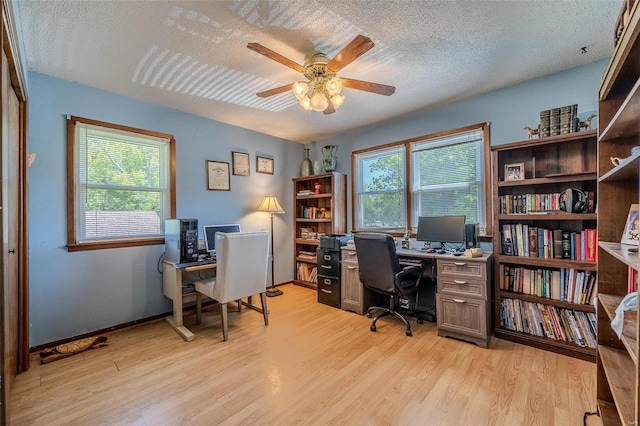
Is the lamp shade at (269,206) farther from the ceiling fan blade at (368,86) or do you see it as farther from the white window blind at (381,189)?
the ceiling fan blade at (368,86)

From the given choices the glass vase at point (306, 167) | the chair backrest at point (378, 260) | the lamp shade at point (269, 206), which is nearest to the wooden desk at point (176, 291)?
the lamp shade at point (269, 206)

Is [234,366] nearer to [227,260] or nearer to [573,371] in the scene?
[227,260]

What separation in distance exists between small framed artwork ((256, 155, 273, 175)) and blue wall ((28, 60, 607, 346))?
41 centimetres

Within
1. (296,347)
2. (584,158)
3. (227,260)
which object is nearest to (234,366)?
(296,347)

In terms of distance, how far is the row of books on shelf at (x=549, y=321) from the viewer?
6.94 ft

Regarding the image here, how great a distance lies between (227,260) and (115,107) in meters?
1.97

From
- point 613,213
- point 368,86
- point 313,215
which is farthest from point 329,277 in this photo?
point 613,213

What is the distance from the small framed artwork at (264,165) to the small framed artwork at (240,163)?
0.19 metres

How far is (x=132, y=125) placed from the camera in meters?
2.88

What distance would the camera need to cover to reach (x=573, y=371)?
76.8 inches

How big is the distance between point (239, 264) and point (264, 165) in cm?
193

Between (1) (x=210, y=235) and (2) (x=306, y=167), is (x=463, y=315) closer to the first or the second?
(1) (x=210, y=235)

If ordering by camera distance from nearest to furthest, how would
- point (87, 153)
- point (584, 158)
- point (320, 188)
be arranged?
point (584, 158)
point (87, 153)
point (320, 188)

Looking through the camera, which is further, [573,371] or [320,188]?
[320,188]
